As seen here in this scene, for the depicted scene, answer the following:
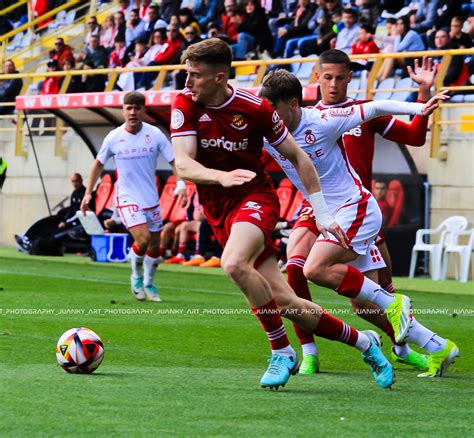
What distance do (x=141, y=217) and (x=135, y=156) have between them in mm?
766

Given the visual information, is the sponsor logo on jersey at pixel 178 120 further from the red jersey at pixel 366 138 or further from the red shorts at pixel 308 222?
the red shorts at pixel 308 222

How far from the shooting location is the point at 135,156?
14.4 meters

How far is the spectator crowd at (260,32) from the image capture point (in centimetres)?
2069

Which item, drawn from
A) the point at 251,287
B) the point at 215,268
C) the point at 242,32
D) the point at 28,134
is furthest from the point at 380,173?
the point at 251,287

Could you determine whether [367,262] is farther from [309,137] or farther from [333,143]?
[309,137]

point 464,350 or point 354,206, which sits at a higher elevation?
point 354,206

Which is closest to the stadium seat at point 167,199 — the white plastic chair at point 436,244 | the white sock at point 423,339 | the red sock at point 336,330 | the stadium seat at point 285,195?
the stadium seat at point 285,195

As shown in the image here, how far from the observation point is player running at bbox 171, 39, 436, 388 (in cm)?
708

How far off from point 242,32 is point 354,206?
1609 centimetres

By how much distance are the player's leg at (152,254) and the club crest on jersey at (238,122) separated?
693 centimetres

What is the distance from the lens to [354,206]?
819cm

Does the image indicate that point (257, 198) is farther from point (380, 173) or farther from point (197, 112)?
point (380, 173)

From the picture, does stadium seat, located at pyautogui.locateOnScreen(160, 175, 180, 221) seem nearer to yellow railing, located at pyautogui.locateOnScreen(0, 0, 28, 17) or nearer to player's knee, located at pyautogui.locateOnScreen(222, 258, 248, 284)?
yellow railing, located at pyautogui.locateOnScreen(0, 0, 28, 17)

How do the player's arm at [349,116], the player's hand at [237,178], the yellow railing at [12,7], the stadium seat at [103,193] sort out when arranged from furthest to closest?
the yellow railing at [12,7], the stadium seat at [103,193], the player's arm at [349,116], the player's hand at [237,178]
